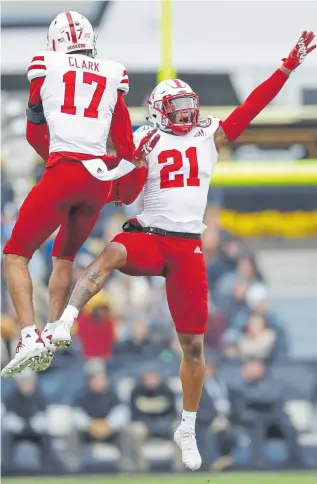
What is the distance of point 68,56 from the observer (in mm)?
8359

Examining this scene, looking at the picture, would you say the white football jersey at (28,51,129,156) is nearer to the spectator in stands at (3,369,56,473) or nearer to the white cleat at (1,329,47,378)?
the white cleat at (1,329,47,378)

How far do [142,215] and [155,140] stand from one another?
44 centimetres

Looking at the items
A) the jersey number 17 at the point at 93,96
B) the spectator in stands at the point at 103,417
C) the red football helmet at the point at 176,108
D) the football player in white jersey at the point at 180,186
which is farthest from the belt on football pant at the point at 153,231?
the spectator in stands at the point at 103,417

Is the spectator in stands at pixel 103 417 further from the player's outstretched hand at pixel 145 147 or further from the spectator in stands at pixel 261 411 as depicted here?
the player's outstretched hand at pixel 145 147

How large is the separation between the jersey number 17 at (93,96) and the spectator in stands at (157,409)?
5534mm

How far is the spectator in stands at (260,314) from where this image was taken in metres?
14.0

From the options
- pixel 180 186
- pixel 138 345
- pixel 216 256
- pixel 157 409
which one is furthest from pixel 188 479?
pixel 180 186

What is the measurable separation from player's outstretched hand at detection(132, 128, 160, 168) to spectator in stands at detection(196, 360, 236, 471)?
5.14 metres

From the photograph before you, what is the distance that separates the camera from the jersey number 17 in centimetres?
828

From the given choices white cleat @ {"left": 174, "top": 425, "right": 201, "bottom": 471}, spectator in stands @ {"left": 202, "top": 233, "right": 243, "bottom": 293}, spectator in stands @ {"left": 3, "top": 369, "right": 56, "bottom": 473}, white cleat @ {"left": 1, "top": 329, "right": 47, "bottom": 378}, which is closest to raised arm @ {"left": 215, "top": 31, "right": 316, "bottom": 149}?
white cleat @ {"left": 1, "top": 329, "right": 47, "bottom": 378}

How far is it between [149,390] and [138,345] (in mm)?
514

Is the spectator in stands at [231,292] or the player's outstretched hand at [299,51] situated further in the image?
the spectator in stands at [231,292]

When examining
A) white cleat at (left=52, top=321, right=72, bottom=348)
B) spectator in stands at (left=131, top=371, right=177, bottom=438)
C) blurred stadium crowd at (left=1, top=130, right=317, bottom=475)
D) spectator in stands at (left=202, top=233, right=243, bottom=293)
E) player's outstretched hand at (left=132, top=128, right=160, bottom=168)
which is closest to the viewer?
white cleat at (left=52, top=321, right=72, bottom=348)

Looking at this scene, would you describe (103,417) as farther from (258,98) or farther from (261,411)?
(258,98)
